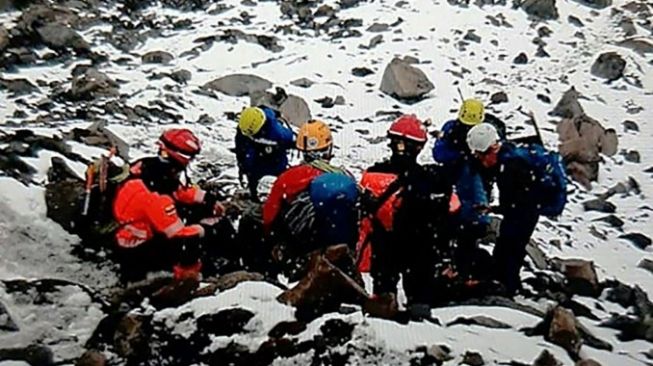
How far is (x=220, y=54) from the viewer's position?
15539 mm

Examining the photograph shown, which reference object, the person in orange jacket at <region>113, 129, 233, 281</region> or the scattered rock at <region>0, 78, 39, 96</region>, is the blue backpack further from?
the scattered rock at <region>0, 78, 39, 96</region>

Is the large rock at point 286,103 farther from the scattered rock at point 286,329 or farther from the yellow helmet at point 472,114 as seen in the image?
the scattered rock at point 286,329

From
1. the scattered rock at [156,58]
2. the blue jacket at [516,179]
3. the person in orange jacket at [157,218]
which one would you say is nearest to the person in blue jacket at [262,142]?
the person in orange jacket at [157,218]

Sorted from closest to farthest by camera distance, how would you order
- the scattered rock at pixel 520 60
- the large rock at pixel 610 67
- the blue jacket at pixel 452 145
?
Result: the blue jacket at pixel 452 145 → the large rock at pixel 610 67 → the scattered rock at pixel 520 60

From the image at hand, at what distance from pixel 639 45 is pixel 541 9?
2.27m

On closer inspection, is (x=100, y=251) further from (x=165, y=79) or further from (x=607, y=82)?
(x=607, y=82)

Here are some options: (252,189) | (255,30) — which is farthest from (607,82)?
(252,189)

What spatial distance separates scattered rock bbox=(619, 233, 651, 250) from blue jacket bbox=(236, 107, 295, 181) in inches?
199

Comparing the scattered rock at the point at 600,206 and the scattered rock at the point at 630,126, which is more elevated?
the scattered rock at the point at 600,206

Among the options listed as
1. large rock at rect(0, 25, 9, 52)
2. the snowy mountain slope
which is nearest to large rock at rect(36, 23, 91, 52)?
the snowy mountain slope

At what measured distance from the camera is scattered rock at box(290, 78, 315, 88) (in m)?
14.6

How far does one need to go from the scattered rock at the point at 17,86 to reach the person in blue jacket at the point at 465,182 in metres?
8.02

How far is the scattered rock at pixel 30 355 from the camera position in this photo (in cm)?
463

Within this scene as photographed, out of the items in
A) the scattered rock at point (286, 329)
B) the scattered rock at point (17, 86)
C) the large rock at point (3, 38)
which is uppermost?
the scattered rock at point (286, 329)
